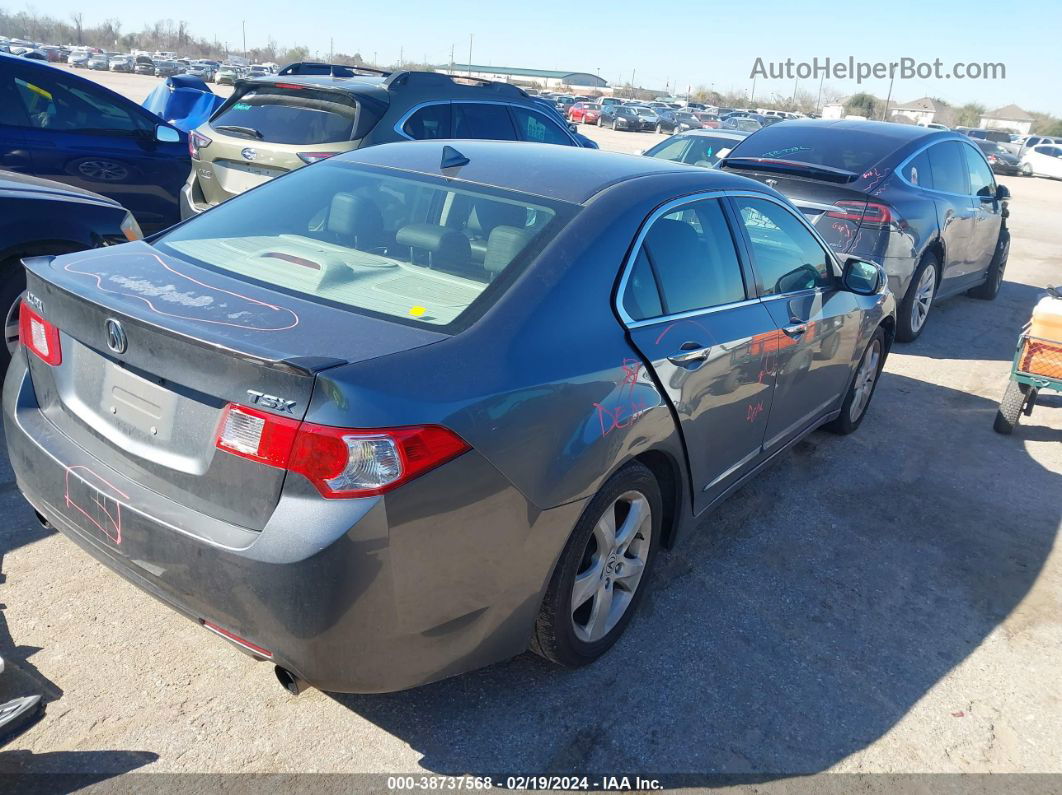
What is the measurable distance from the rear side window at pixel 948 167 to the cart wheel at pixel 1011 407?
2908 millimetres

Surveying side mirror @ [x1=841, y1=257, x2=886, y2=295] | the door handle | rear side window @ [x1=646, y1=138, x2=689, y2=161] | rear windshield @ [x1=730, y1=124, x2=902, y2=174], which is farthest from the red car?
the door handle

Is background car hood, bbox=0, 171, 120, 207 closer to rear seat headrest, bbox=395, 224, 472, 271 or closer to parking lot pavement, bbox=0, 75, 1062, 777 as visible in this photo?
parking lot pavement, bbox=0, 75, 1062, 777

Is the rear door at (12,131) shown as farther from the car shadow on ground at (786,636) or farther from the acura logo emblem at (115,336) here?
the car shadow on ground at (786,636)

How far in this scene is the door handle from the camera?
3076 millimetres

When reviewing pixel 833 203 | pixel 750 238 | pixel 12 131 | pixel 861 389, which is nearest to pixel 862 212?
pixel 833 203

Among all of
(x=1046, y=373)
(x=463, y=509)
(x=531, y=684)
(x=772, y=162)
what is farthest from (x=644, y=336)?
(x=772, y=162)

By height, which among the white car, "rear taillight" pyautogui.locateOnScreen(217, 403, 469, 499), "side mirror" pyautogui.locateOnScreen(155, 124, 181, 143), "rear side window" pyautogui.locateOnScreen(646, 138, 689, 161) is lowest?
"rear taillight" pyautogui.locateOnScreen(217, 403, 469, 499)

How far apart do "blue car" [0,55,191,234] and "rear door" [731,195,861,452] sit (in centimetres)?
554

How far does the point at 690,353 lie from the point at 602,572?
847mm

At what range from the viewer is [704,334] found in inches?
129

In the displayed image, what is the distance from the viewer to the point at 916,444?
18.4 feet

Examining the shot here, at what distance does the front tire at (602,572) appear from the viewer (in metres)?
2.72

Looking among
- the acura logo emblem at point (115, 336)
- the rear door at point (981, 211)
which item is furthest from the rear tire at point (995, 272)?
the acura logo emblem at point (115, 336)

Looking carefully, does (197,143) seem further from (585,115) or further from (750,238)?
(585,115)
